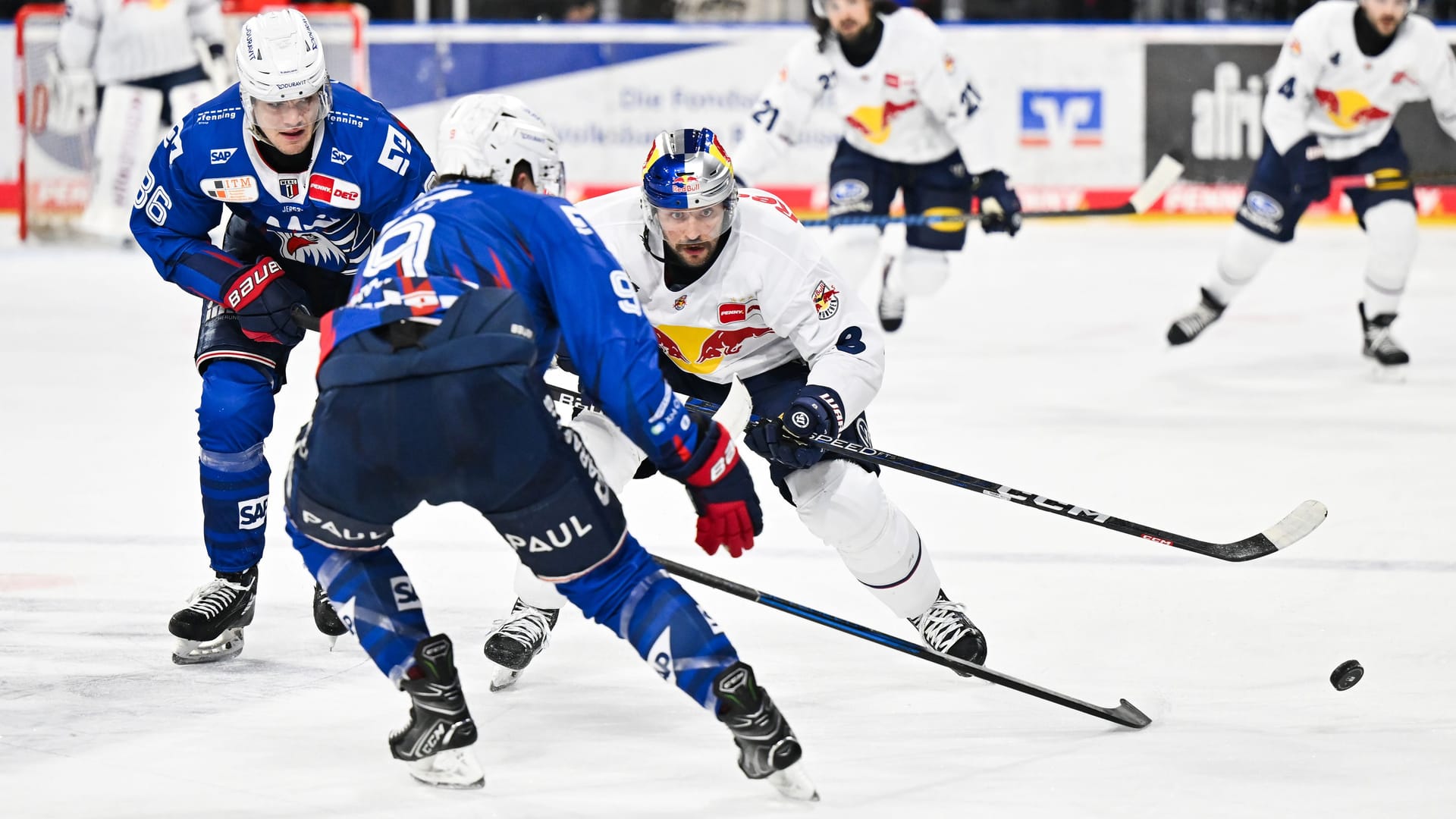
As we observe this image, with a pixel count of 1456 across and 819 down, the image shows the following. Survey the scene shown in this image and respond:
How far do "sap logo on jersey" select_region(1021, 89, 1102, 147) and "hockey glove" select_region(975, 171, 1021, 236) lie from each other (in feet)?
11.9

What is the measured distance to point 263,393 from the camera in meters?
3.29

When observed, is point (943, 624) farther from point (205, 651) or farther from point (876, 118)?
point (876, 118)

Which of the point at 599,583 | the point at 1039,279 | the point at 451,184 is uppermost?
the point at 451,184

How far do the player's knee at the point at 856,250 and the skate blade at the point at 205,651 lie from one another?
11.7 ft

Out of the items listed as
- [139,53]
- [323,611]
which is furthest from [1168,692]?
[139,53]

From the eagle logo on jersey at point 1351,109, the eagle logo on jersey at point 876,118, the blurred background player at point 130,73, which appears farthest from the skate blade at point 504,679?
the blurred background player at point 130,73

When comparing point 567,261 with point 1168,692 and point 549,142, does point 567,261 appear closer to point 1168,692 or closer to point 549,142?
point 549,142

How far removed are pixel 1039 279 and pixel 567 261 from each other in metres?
6.42

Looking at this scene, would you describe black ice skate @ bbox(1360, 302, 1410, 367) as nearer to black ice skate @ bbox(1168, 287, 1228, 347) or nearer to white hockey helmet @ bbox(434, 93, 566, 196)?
black ice skate @ bbox(1168, 287, 1228, 347)

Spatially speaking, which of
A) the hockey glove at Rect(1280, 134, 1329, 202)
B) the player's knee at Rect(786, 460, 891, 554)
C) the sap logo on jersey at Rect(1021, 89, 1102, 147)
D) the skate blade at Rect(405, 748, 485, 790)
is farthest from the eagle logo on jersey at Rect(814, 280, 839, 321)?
the sap logo on jersey at Rect(1021, 89, 1102, 147)

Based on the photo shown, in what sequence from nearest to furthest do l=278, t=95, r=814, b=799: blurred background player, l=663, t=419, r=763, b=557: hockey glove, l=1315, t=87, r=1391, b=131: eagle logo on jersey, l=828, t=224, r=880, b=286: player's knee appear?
l=278, t=95, r=814, b=799: blurred background player, l=663, t=419, r=763, b=557: hockey glove, l=1315, t=87, r=1391, b=131: eagle logo on jersey, l=828, t=224, r=880, b=286: player's knee

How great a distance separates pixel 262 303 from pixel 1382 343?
169 inches

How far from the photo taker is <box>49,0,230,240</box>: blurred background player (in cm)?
912

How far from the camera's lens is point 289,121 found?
3180 millimetres
